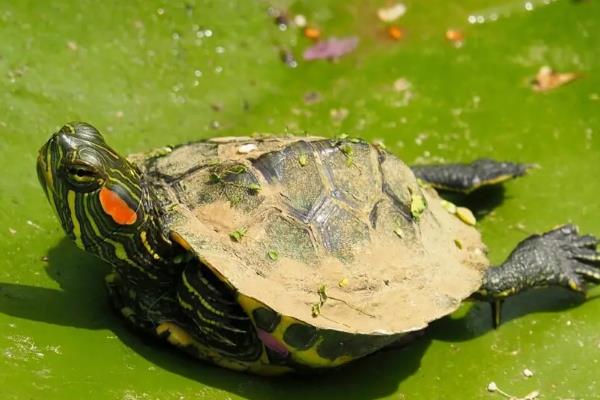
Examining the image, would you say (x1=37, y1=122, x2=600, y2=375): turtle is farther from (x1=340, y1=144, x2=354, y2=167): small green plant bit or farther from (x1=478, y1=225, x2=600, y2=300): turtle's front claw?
(x1=478, y1=225, x2=600, y2=300): turtle's front claw

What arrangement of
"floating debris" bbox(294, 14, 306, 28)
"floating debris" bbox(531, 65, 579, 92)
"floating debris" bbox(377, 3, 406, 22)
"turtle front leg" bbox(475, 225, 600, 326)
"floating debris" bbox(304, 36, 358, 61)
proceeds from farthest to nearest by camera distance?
"floating debris" bbox(377, 3, 406, 22)
"floating debris" bbox(294, 14, 306, 28)
"floating debris" bbox(304, 36, 358, 61)
"floating debris" bbox(531, 65, 579, 92)
"turtle front leg" bbox(475, 225, 600, 326)

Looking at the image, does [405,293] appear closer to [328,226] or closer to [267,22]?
[328,226]

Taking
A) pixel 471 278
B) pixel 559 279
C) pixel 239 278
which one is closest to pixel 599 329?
pixel 559 279

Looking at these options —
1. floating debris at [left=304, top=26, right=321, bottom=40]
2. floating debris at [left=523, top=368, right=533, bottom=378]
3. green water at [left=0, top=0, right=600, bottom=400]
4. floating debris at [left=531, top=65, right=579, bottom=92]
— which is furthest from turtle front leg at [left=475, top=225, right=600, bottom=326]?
floating debris at [left=304, top=26, right=321, bottom=40]

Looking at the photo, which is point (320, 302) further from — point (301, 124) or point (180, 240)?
point (301, 124)

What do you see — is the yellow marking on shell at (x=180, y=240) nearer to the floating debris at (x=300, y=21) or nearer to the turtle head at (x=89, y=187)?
the turtle head at (x=89, y=187)

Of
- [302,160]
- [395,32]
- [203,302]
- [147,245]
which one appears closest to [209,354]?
[203,302]
